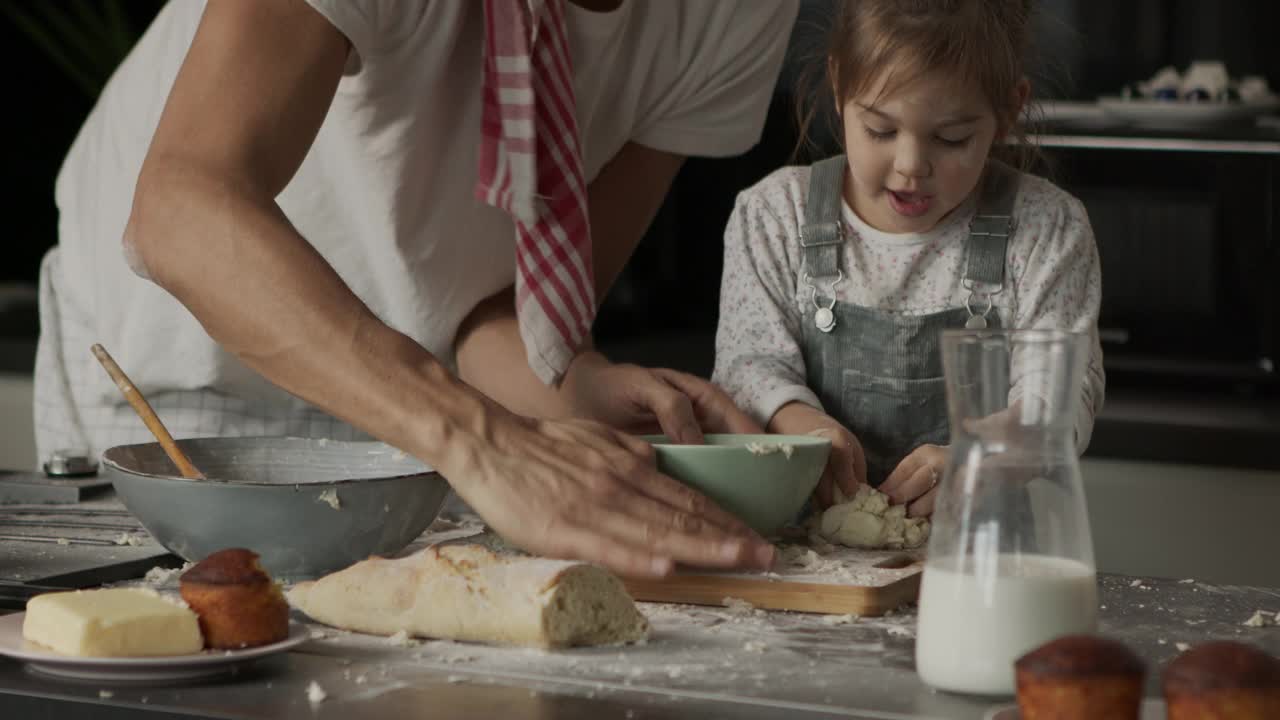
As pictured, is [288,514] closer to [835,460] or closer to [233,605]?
[233,605]

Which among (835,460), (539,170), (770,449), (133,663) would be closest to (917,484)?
(835,460)

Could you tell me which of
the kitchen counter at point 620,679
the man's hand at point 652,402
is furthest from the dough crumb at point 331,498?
the man's hand at point 652,402

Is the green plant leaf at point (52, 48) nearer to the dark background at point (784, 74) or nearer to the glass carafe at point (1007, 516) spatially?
the dark background at point (784, 74)

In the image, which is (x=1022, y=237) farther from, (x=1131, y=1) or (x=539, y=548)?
(x=1131, y=1)

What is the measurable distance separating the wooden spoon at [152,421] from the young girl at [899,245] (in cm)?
58

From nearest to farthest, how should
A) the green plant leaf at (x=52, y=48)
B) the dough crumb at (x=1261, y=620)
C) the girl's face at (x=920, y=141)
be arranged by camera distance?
the dough crumb at (x=1261, y=620) < the girl's face at (x=920, y=141) < the green plant leaf at (x=52, y=48)

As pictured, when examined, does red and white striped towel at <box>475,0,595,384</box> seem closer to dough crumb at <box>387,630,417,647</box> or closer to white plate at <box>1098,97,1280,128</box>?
dough crumb at <box>387,630,417,647</box>

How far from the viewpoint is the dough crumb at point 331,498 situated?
3.33 feet

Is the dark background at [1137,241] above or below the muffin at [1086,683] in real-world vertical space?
above

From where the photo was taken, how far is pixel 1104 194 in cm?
248

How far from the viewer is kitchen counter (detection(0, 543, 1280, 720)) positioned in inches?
29.6

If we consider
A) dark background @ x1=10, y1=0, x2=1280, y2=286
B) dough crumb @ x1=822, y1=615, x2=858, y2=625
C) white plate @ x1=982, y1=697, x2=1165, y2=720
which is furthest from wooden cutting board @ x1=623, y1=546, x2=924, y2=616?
dark background @ x1=10, y1=0, x2=1280, y2=286

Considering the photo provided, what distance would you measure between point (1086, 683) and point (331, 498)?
533mm

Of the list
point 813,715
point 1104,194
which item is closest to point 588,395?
point 813,715
